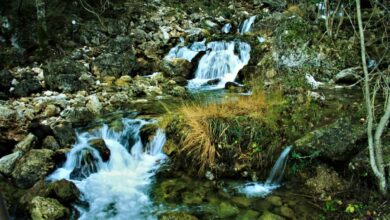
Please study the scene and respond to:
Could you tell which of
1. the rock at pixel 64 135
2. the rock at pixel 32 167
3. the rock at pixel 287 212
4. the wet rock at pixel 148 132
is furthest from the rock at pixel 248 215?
the rock at pixel 64 135

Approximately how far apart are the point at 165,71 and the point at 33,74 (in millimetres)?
3213

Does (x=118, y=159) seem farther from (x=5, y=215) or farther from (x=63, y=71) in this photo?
(x=5, y=215)

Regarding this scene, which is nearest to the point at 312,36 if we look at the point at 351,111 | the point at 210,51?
the point at 210,51

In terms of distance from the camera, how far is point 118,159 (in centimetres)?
582

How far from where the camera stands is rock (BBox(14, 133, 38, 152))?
5711mm

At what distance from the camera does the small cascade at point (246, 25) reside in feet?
40.1

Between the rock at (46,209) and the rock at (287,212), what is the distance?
2.44 metres

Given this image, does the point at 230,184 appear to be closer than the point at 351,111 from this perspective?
Yes

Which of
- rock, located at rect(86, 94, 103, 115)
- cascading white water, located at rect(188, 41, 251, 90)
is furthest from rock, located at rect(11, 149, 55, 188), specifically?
cascading white water, located at rect(188, 41, 251, 90)

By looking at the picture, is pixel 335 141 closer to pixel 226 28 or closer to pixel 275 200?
pixel 275 200

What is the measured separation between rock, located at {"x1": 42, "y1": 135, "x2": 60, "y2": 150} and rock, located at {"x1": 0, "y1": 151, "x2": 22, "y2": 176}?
1.25 feet

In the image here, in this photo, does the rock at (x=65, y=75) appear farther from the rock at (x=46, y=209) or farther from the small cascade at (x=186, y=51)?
the rock at (x=46, y=209)

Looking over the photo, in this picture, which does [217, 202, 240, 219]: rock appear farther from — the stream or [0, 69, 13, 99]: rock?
[0, 69, 13, 99]: rock

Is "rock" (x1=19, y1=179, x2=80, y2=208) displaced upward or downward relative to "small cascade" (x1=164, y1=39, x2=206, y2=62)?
downward
